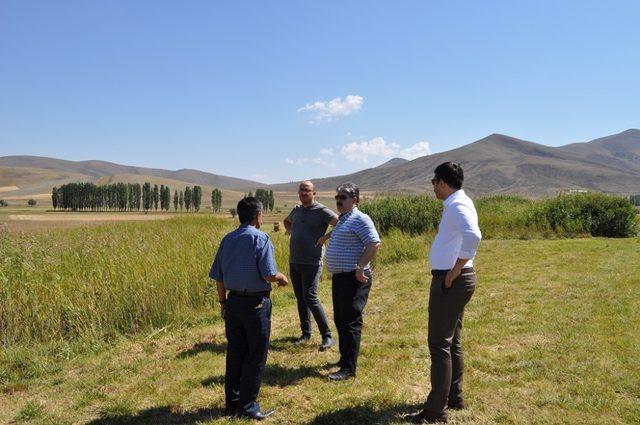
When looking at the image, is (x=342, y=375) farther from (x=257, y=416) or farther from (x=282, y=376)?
(x=257, y=416)

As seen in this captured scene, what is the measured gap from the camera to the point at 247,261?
159 inches

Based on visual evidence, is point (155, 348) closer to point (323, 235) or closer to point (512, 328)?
point (323, 235)

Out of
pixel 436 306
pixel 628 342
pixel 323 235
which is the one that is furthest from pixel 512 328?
pixel 436 306

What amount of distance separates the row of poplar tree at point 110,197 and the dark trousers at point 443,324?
376 feet

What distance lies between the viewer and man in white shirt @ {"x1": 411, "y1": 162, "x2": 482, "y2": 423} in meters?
3.51

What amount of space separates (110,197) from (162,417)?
118594 mm

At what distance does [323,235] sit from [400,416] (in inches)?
93.8

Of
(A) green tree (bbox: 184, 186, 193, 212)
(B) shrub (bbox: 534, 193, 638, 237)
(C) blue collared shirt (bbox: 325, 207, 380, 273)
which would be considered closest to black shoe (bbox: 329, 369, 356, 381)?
(C) blue collared shirt (bbox: 325, 207, 380, 273)

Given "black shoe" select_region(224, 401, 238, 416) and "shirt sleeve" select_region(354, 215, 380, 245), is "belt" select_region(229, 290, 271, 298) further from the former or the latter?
"shirt sleeve" select_region(354, 215, 380, 245)

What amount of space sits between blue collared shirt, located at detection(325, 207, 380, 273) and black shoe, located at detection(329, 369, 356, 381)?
1096 mm

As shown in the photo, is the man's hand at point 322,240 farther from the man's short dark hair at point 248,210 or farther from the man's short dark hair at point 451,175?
the man's short dark hair at point 451,175

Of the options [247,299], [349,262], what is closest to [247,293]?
[247,299]

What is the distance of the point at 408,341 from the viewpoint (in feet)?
20.3

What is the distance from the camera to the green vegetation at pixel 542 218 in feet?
63.6
